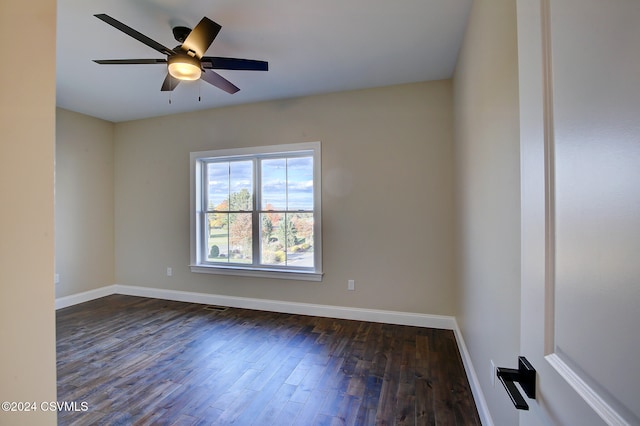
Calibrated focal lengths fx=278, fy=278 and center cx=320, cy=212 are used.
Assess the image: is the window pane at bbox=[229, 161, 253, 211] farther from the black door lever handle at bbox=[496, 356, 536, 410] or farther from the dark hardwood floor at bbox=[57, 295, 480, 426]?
the black door lever handle at bbox=[496, 356, 536, 410]

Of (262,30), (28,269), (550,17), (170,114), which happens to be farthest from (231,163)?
(550,17)

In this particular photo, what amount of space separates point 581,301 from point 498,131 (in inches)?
46.2

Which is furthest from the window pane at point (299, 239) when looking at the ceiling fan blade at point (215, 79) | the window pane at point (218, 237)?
the ceiling fan blade at point (215, 79)

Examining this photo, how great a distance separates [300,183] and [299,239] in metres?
0.76

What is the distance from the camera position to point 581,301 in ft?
1.63

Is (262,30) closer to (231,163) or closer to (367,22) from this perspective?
(367,22)

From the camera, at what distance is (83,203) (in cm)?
429

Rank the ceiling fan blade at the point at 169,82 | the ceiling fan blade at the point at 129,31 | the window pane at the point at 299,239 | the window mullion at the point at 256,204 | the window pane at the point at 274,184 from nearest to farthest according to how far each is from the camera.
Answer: the ceiling fan blade at the point at 129,31 < the ceiling fan blade at the point at 169,82 < the window pane at the point at 299,239 < the window pane at the point at 274,184 < the window mullion at the point at 256,204

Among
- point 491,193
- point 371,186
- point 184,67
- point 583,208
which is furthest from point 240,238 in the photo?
point 583,208

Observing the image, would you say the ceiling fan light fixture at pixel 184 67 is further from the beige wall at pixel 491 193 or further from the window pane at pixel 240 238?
the window pane at pixel 240 238

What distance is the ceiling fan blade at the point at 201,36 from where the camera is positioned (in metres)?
1.82

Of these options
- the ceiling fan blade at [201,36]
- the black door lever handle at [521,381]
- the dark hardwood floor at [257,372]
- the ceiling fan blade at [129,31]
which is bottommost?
the dark hardwood floor at [257,372]

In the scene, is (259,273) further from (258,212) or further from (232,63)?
(232,63)

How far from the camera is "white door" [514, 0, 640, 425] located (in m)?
0.40
